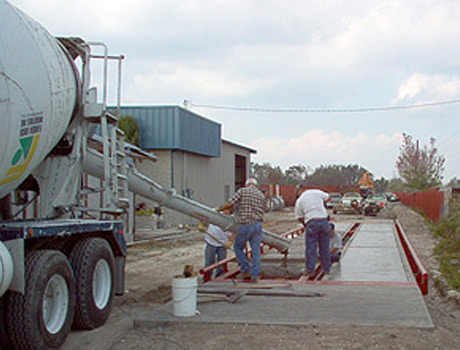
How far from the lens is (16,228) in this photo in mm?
5602

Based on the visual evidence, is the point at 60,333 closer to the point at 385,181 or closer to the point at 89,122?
the point at 89,122

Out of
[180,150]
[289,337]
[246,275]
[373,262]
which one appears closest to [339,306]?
[289,337]

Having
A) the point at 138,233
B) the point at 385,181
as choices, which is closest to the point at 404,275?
the point at 138,233

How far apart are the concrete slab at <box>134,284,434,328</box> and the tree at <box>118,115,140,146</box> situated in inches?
740

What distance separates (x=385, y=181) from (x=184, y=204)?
131 metres

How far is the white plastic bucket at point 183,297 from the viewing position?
23.6 ft

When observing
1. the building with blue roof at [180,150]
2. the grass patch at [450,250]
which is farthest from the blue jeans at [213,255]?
the building with blue roof at [180,150]

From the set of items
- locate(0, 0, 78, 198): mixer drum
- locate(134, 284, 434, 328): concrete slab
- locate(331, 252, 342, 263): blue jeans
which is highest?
locate(0, 0, 78, 198): mixer drum

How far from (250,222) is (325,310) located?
2560 mm

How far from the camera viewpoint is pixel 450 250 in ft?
54.2

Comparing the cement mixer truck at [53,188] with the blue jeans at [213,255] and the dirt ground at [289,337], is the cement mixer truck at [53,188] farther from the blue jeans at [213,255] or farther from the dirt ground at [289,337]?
the blue jeans at [213,255]

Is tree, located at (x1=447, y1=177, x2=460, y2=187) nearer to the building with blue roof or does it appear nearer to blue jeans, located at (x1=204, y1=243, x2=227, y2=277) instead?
the building with blue roof

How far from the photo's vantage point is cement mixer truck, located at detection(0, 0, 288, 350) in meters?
5.60

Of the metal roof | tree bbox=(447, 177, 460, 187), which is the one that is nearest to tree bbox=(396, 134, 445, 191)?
tree bbox=(447, 177, 460, 187)
